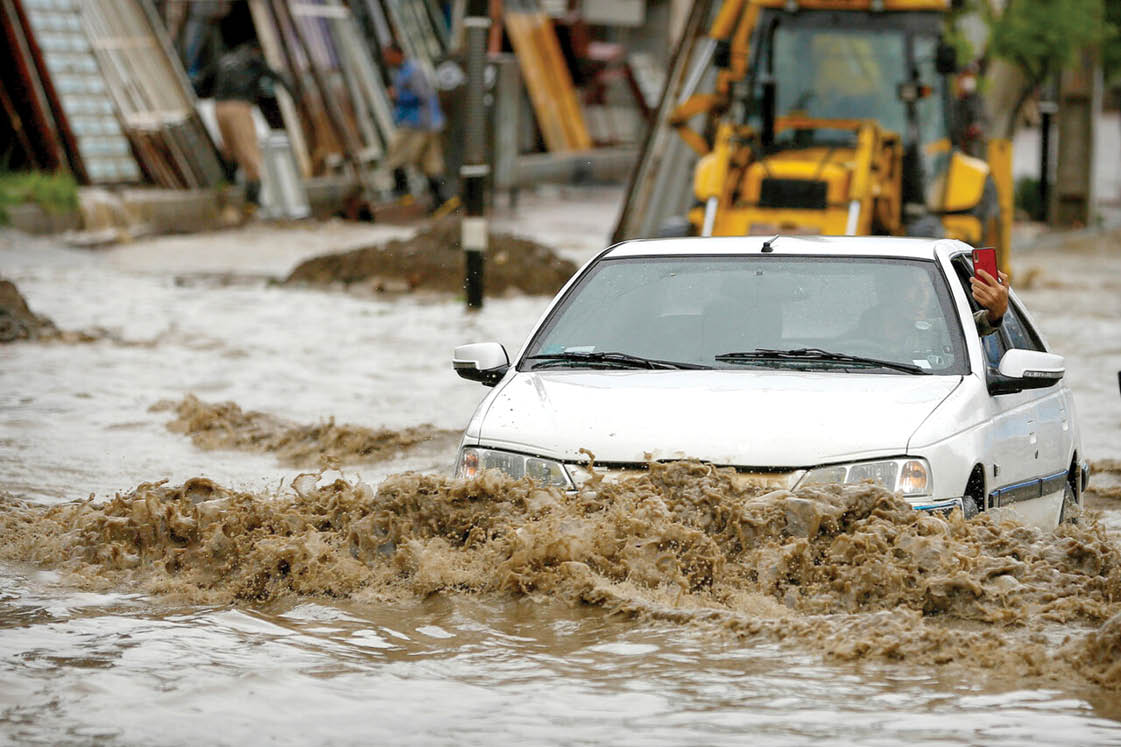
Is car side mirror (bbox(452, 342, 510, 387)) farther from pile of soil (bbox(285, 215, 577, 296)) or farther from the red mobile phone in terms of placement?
pile of soil (bbox(285, 215, 577, 296))

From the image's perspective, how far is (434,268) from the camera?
19.2m

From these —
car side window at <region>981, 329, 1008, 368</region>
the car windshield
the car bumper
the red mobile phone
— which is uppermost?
the red mobile phone

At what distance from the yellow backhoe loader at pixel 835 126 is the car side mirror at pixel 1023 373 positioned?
8.55m

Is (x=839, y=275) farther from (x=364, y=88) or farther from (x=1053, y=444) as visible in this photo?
(x=364, y=88)

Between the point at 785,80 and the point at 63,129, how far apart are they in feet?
30.6

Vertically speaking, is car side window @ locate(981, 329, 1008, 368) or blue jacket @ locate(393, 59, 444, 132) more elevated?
car side window @ locate(981, 329, 1008, 368)

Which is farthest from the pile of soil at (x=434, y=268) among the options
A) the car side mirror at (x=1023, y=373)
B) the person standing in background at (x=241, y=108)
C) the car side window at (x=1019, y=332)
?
the car side mirror at (x=1023, y=373)

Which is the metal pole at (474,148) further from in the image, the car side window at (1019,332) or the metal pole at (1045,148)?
the metal pole at (1045,148)

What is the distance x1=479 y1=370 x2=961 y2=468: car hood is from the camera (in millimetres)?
6484

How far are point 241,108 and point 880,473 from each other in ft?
59.8

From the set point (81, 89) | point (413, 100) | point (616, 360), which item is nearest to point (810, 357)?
point (616, 360)

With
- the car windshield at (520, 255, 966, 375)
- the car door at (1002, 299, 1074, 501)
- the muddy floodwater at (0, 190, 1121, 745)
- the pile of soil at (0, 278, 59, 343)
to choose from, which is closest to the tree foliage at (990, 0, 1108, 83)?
the pile of soil at (0, 278, 59, 343)

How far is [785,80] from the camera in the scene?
16.8m

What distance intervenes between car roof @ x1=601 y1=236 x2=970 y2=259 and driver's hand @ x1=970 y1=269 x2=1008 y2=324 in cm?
22
